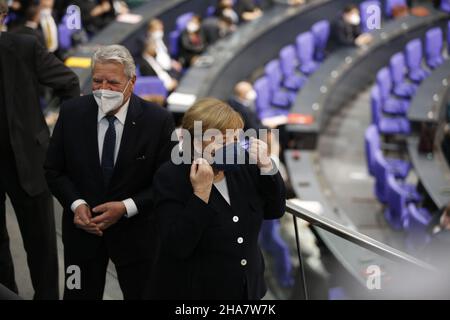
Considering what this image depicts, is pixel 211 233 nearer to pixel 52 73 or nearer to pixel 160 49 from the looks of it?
pixel 52 73

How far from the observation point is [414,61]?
30.0 feet

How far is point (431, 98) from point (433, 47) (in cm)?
196

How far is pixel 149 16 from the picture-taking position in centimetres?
879

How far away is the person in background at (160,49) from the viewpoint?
24.8ft

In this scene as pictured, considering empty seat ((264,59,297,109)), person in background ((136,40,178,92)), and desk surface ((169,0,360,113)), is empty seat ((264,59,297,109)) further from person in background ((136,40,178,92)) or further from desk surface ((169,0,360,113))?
person in background ((136,40,178,92))

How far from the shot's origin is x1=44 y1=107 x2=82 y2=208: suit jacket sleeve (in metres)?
2.25

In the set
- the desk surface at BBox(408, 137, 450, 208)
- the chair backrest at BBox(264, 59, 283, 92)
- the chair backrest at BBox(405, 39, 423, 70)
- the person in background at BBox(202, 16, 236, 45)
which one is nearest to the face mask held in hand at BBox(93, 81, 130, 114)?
the desk surface at BBox(408, 137, 450, 208)

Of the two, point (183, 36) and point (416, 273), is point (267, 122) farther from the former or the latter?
point (416, 273)

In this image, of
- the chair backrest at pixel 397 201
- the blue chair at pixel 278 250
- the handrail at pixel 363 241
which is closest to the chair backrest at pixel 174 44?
the chair backrest at pixel 397 201

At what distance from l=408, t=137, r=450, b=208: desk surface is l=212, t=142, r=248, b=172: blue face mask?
153 inches

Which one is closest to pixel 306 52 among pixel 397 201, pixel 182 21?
pixel 182 21

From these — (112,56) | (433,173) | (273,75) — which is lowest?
(433,173)
